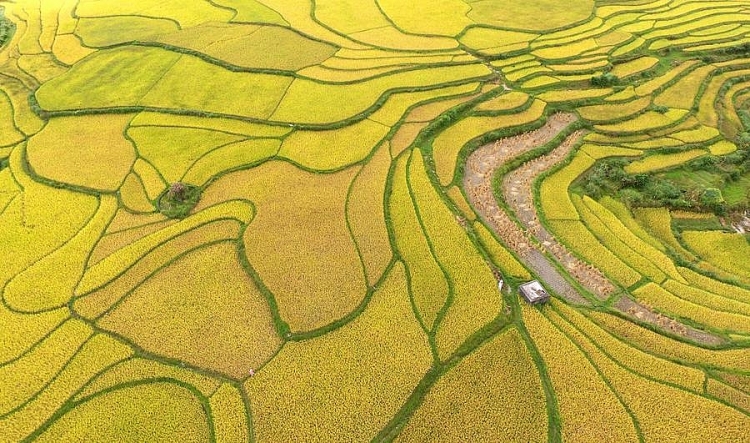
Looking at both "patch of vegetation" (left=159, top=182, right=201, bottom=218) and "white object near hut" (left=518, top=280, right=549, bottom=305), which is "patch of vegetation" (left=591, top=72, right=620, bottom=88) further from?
"patch of vegetation" (left=159, top=182, right=201, bottom=218)

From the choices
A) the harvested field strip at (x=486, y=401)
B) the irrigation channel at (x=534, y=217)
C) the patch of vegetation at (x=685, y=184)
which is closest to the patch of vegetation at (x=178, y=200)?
the irrigation channel at (x=534, y=217)

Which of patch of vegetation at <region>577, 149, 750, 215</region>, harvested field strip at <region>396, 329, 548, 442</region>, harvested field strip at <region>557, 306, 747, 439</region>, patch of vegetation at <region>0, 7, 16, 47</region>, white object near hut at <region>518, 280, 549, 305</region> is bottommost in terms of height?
patch of vegetation at <region>0, 7, 16, 47</region>

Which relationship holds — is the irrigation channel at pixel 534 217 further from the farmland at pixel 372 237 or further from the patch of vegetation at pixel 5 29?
the patch of vegetation at pixel 5 29

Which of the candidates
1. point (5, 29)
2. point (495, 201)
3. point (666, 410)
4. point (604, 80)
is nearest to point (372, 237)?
point (495, 201)

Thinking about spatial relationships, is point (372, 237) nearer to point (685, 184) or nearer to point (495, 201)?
point (495, 201)

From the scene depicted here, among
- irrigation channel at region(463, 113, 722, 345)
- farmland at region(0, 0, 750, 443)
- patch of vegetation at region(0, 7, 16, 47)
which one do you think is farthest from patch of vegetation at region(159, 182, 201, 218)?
patch of vegetation at region(0, 7, 16, 47)

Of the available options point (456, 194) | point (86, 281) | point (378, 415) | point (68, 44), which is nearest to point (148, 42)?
point (68, 44)
